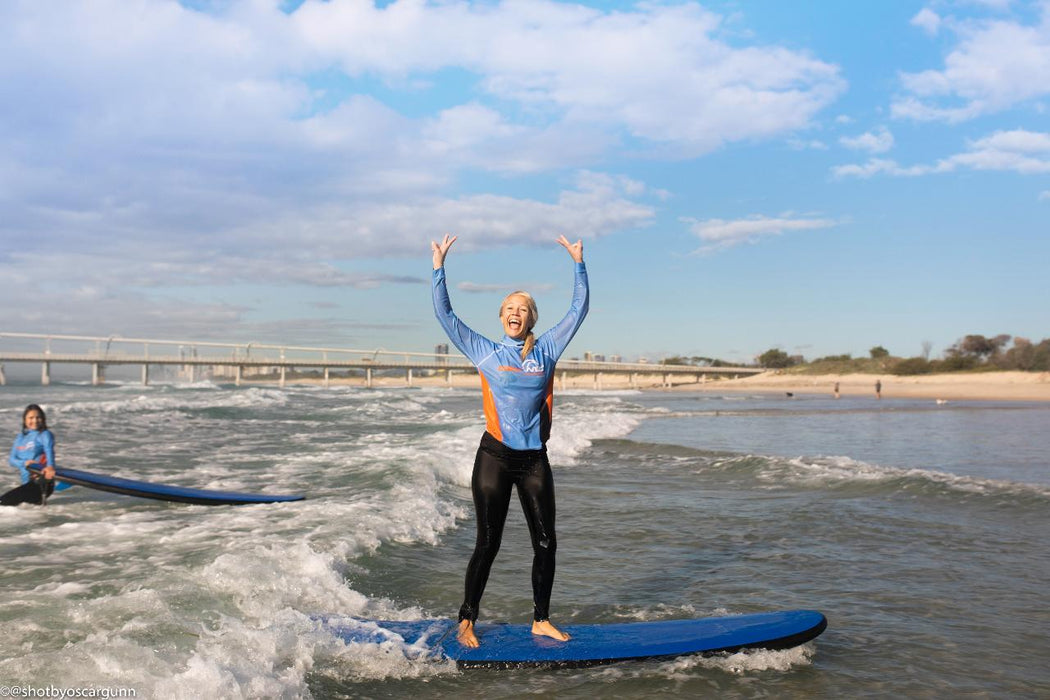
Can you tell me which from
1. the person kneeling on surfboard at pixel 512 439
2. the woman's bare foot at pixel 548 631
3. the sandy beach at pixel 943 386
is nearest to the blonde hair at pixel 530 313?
the person kneeling on surfboard at pixel 512 439

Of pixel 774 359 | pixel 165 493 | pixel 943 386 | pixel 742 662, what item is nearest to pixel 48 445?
pixel 165 493

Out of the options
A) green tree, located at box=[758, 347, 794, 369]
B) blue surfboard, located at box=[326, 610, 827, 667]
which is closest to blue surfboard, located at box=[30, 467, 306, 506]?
blue surfboard, located at box=[326, 610, 827, 667]

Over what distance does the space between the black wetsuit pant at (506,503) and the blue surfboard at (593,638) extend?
0.67 feet

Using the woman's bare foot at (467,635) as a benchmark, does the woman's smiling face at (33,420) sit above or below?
above

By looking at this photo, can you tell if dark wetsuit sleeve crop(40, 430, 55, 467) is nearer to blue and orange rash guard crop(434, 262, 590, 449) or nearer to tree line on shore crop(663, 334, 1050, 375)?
blue and orange rash guard crop(434, 262, 590, 449)

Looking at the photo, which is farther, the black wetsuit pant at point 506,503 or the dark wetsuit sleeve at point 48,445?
the dark wetsuit sleeve at point 48,445

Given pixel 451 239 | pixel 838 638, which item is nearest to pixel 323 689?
pixel 451 239

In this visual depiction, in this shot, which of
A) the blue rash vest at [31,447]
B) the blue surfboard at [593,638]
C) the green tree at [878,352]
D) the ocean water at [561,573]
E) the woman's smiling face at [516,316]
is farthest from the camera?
the green tree at [878,352]

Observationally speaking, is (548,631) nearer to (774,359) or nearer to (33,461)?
(33,461)

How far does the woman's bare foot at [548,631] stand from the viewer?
3943 millimetres

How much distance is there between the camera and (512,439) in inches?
150

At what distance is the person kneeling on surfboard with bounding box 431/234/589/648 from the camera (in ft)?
12.6

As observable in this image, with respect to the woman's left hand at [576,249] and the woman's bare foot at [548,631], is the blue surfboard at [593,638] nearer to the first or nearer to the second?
the woman's bare foot at [548,631]

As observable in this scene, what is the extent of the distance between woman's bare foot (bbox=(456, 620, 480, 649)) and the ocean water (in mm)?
157
